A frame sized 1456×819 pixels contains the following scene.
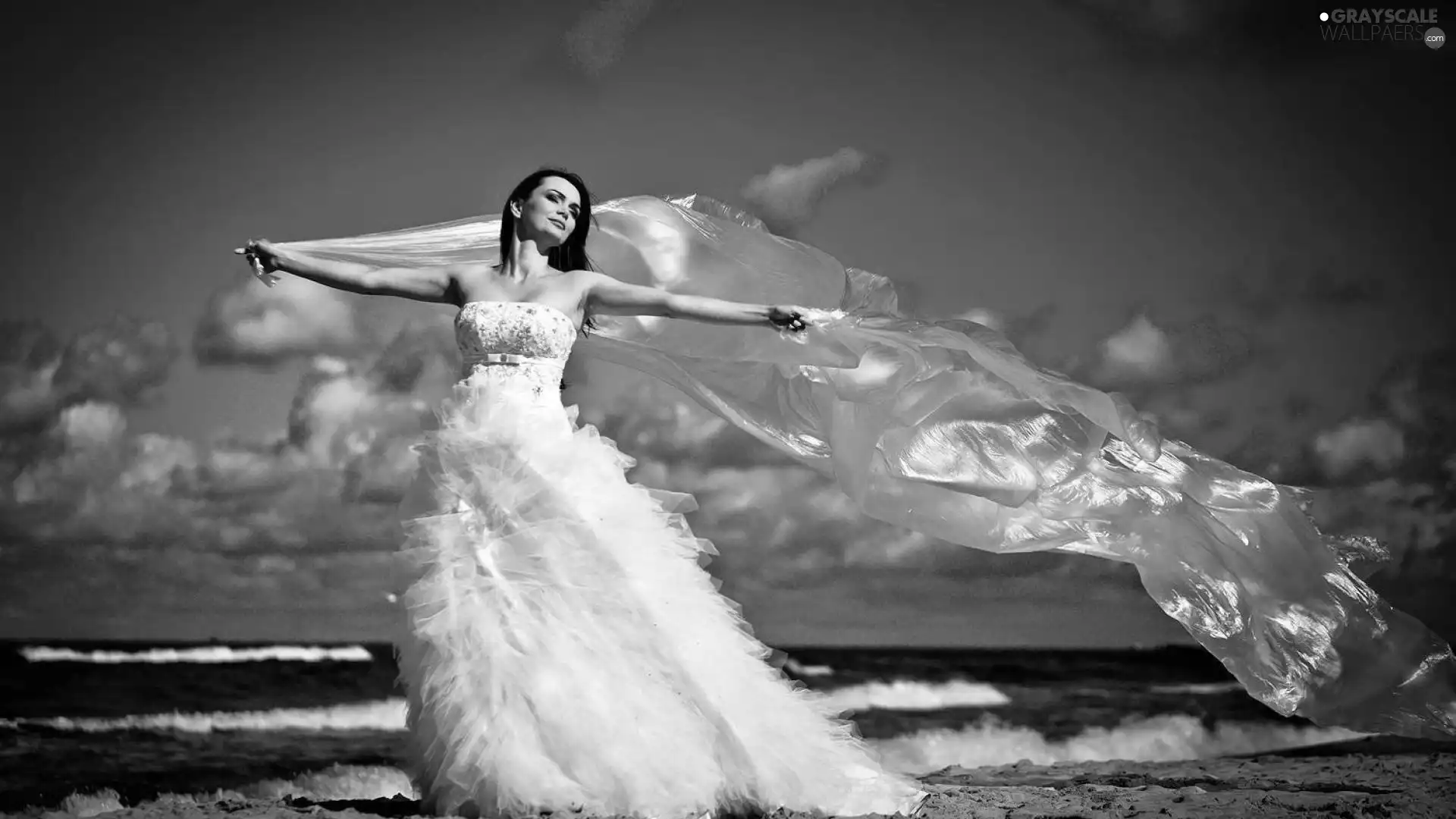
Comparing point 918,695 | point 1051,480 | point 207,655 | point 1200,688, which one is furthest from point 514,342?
point 207,655

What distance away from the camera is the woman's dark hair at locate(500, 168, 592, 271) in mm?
3922

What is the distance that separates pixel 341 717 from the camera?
10.3 meters

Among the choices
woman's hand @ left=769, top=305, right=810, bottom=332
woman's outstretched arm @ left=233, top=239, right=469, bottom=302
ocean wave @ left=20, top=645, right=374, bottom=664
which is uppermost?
woman's outstretched arm @ left=233, top=239, right=469, bottom=302

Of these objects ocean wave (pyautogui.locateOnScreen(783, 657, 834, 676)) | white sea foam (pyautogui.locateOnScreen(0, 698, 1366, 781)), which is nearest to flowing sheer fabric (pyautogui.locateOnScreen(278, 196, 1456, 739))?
white sea foam (pyautogui.locateOnScreen(0, 698, 1366, 781))

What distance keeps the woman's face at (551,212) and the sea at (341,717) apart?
5.34ft

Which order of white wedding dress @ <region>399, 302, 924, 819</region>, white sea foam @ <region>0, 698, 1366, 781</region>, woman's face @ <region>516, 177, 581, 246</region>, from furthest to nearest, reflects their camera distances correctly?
1. white sea foam @ <region>0, 698, 1366, 781</region>
2. woman's face @ <region>516, 177, 581, 246</region>
3. white wedding dress @ <region>399, 302, 924, 819</region>

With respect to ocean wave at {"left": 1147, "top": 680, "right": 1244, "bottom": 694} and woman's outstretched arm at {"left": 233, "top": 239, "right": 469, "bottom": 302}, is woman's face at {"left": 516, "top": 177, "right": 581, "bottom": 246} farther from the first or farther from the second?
ocean wave at {"left": 1147, "top": 680, "right": 1244, "bottom": 694}

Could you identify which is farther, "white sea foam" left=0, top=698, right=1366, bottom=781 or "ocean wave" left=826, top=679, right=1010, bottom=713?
"ocean wave" left=826, top=679, right=1010, bottom=713

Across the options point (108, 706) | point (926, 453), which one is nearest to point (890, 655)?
point (108, 706)

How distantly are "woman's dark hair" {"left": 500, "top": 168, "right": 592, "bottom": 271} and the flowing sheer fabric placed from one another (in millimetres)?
332

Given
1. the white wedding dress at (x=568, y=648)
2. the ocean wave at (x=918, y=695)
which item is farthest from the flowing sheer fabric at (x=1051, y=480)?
the ocean wave at (x=918, y=695)

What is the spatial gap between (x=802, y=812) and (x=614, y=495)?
42.8 inches

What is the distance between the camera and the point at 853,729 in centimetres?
374

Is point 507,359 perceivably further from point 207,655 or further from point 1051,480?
point 207,655
